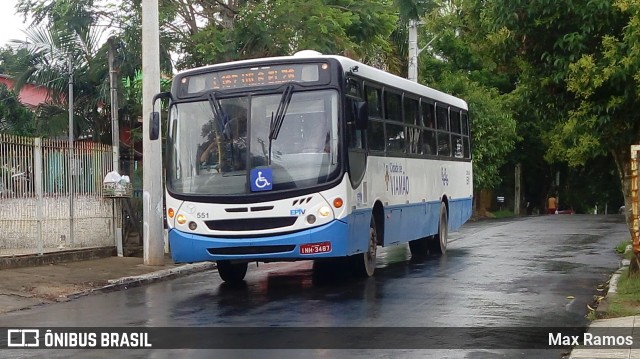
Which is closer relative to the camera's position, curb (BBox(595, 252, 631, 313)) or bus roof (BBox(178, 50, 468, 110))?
curb (BBox(595, 252, 631, 313))

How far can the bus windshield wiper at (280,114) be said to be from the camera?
13312mm

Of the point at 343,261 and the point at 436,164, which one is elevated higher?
the point at 436,164

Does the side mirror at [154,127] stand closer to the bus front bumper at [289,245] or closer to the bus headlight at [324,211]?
the bus front bumper at [289,245]

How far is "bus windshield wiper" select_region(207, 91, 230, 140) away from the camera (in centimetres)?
1352

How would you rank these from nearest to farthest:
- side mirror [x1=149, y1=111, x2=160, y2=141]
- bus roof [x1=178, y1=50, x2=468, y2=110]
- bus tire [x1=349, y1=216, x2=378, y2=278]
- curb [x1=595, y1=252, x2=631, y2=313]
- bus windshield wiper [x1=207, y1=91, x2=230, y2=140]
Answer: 1. curb [x1=595, y1=252, x2=631, y2=313]
2. bus windshield wiper [x1=207, y1=91, x2=230, y2=140]
3. bus roof [x1=178, y1=50, x2=468, y2=110]
4. side mirror [x1=149, y1=111, x2=160, y2=141]
5. bus tire [x1=349, y1=216, x2=378, y2=278]

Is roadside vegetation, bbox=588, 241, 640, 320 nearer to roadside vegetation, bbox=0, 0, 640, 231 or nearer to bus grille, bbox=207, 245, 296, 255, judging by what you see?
roadside vegetation, bbox=0, 0, 640, 231

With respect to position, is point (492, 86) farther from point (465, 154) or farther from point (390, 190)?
point (390, 190)

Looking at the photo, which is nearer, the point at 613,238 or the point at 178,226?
the point at 178,226

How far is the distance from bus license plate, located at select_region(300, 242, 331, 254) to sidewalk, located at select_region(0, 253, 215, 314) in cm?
355

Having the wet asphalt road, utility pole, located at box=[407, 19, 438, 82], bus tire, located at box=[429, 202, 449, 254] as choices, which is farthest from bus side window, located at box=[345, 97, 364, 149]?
utility pole, located at box=[407, 19, 438, 82]

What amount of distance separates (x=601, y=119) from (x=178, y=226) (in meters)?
6.11

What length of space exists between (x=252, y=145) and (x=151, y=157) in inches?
200

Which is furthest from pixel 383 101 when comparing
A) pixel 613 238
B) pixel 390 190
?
pixel 613 238

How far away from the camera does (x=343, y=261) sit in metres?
16.6
